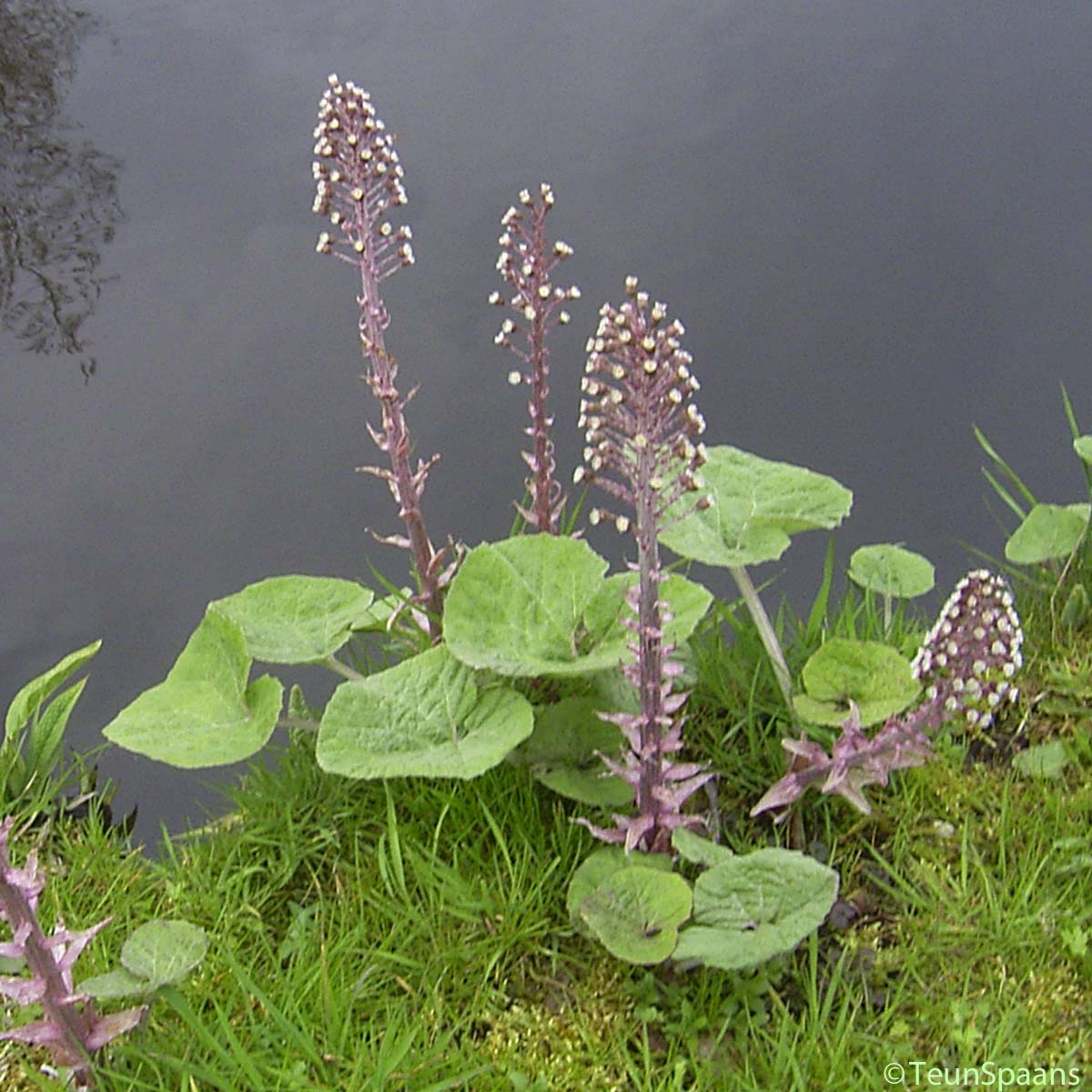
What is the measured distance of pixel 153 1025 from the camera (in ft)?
8.15

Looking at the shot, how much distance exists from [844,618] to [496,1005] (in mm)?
1364

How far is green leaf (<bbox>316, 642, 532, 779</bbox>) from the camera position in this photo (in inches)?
99.8

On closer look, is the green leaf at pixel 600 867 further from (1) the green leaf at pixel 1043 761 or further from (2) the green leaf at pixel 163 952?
(1) the green leaf at pixel 1043 761

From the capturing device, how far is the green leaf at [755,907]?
228 centimetres

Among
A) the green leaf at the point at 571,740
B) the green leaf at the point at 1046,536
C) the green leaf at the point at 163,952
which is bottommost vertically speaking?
the green leaf at the point at 163,952

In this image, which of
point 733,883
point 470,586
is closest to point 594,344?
point 470,586

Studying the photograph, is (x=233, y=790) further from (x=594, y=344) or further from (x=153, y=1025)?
(x=594, y=344)

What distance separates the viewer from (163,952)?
7.77 feet

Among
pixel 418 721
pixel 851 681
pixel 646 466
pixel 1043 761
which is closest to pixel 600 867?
pixel 418 721

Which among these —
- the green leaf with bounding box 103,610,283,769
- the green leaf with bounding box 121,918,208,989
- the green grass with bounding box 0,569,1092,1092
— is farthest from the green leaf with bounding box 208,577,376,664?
the green leaf with bounding box 121,918,208,989

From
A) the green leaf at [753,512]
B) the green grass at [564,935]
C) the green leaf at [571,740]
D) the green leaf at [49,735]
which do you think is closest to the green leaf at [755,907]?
the green grass at [564,935]

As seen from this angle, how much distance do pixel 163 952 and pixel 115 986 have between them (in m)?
0.10

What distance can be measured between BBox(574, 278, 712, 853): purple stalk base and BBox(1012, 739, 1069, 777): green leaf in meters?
0.92

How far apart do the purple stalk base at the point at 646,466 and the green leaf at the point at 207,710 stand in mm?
830
